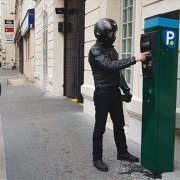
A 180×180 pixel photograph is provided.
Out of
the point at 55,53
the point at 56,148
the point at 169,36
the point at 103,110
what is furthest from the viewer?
the point at 55,53

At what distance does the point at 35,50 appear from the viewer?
56.9 ft

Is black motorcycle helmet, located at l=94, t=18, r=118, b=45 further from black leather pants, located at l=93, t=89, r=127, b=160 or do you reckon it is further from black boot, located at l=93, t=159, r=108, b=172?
black boot, located at l=93, t=159, r=108, b=172

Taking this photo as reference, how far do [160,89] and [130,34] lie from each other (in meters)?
2.69

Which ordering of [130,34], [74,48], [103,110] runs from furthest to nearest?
→ [74,48], [130,34], [103,110]

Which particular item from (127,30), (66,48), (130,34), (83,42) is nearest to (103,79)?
(130,34)

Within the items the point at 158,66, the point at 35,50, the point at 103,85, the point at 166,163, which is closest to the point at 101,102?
the point at 103,85

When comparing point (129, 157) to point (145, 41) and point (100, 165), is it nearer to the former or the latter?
point (100, 165)

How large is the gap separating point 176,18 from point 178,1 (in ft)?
2.10

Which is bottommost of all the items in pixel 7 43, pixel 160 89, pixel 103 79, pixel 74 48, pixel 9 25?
pixel 160 89

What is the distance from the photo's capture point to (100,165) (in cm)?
400

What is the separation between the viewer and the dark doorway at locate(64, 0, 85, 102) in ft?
31.5

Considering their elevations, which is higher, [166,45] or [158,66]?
[166,45]

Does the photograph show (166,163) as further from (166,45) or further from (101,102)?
(166,45)

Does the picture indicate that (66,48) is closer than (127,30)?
No
